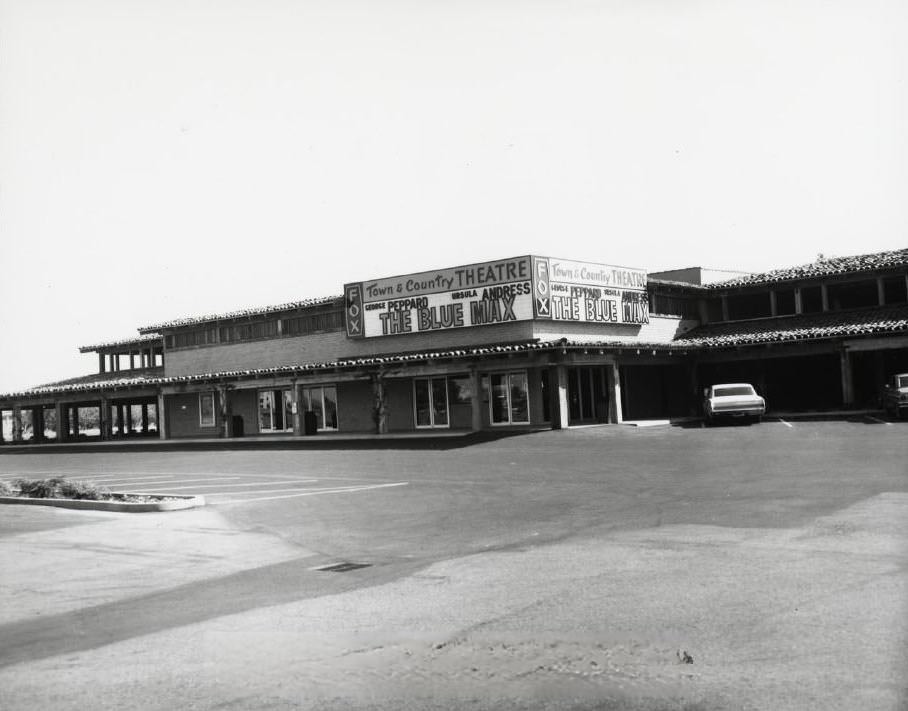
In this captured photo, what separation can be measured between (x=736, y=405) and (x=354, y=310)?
1615 centimetres

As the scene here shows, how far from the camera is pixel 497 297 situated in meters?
35.6

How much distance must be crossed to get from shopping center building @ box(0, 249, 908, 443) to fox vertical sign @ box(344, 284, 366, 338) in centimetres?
7

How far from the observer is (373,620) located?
25.8 feet

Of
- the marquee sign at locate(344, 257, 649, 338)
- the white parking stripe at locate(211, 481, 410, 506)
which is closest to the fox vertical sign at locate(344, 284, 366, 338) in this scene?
the marquee sign at locate(344, 257, 649, 338)

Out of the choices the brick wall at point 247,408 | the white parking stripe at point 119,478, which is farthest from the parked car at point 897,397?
the brick wall at point 247,408

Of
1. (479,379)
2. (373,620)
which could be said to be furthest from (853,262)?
(373,620)

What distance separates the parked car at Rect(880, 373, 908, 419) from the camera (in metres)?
28.7

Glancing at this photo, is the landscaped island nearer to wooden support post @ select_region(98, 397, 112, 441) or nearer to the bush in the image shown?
the bush

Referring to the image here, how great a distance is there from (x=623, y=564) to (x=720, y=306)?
3587cm

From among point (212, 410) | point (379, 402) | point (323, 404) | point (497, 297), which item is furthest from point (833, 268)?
point (212, 410)

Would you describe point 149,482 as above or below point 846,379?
below

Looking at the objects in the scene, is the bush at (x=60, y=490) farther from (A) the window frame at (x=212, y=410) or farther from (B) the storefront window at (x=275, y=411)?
(A) the window frame at (x=212, y=410)

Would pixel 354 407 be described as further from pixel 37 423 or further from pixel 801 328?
pixel 37 423

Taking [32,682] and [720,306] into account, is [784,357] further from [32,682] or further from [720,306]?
[32,682]
